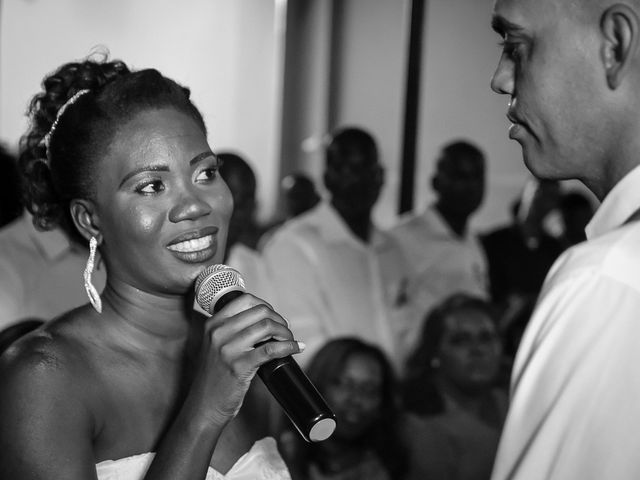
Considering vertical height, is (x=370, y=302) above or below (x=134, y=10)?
below

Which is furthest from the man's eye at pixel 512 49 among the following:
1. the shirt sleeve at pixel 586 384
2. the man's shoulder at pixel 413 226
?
the man's shoulder at pixel 413 226

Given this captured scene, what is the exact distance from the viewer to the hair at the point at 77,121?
1693 mm

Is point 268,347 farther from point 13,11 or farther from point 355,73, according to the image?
point 355,73

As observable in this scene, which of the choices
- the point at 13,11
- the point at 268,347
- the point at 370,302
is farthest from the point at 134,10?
the point at 268,347

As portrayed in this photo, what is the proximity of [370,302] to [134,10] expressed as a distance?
3.43 metres

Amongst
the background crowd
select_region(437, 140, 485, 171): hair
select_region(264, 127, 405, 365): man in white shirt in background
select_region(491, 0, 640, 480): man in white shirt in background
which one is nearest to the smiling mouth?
select_region(491, 0, 640, 480): man in white shirt in background

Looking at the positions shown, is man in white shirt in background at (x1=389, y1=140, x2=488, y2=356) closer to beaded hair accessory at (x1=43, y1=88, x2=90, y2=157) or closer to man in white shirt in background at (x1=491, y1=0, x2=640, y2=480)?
beaded hair accessory at (x1=43, y1=88, x2=90, y2=157)

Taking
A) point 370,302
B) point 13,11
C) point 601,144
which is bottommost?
point 370,302

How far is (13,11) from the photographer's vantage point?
5602mm

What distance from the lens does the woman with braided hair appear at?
4.90ft

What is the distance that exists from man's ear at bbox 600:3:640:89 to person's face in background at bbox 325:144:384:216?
3.12 m

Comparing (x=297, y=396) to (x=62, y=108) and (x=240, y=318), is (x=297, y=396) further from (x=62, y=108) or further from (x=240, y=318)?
(x=62, y=108)

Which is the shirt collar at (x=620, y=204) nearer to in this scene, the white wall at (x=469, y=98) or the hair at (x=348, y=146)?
the hair at (x=348, y=146)

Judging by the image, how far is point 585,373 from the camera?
3.39 ft
